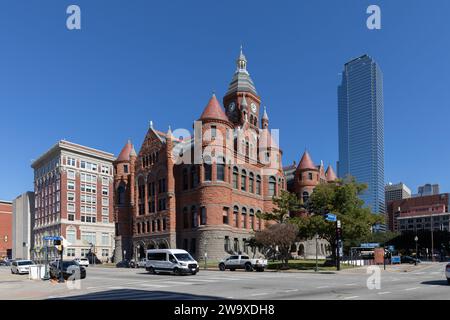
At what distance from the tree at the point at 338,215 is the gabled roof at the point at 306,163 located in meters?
34.7

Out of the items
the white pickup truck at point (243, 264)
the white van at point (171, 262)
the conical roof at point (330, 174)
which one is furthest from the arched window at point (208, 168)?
the conical roof at point (330, 174)

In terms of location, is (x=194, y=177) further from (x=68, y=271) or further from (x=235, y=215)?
(x=68, y=271)

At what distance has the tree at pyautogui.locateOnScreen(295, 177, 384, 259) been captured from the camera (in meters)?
48.6

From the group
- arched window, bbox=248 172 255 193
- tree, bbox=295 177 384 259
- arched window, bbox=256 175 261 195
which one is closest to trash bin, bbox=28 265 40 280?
tree, bbox=295 177 384 259

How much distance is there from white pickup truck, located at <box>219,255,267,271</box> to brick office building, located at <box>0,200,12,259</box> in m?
121

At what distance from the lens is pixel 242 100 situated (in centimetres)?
8662

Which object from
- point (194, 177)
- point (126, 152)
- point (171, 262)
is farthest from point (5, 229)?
point (171, 262)

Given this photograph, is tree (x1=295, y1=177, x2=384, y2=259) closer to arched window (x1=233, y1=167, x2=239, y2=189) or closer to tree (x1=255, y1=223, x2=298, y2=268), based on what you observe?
tree (x1=255, y1=223, x2=298, y2=268)

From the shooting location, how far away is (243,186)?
233 ft

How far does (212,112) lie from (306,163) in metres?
29.4

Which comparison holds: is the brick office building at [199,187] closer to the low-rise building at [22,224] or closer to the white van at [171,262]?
the white van at [171,262]

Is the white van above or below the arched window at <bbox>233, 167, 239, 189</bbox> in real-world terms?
below

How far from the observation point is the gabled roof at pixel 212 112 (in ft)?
216
